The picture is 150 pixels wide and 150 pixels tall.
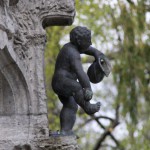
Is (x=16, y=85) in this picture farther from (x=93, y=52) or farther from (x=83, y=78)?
(x=93, y=52)

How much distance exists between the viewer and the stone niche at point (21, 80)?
5953 mm

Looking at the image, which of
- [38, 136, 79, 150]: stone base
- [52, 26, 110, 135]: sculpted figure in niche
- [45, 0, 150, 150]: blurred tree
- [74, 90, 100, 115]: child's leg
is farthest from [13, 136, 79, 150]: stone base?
[45, 0, 150, 150]: blurred tree

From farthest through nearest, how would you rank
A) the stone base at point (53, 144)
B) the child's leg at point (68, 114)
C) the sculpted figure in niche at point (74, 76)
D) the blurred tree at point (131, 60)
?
the blurred tree at point (131, 60) → the child's leg at point (68, 114) → the sculpted figure in niche at point (74, 76) → the stone base at point (53, 144)

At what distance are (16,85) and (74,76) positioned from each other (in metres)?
0.54

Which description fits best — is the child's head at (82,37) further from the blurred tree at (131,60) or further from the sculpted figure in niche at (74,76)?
the blurred tree at (131,60)

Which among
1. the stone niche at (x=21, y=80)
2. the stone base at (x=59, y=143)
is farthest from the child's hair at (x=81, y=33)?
the stone base at (x=59, y=143)

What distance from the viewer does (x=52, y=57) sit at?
47.8ft

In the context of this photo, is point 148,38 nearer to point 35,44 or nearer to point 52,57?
point 52,57

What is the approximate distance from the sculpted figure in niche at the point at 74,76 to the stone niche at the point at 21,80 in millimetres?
180

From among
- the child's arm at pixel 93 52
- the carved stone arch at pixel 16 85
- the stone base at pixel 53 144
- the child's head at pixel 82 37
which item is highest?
the child's head at pixel 82 37

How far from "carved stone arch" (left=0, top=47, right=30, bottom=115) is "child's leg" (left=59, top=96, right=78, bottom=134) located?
1.19 feet

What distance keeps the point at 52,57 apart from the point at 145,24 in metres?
2.49

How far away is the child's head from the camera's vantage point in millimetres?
6227

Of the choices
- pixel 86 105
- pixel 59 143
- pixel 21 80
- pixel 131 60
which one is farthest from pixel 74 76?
pixel 131 60
